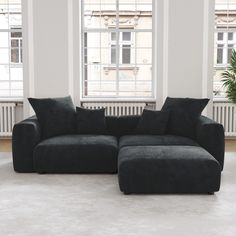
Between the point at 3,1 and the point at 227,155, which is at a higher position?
the point at 3,1

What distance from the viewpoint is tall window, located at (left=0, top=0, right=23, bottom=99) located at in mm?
8406

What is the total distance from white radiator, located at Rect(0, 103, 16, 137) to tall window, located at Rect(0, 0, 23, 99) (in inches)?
14.1

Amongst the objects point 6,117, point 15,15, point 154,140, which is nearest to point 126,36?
point 15,15

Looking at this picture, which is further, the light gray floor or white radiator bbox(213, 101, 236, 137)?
white radiator bbox(213, 101, 236, 137)

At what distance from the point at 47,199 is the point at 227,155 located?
3.21m

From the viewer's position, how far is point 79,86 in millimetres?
8047

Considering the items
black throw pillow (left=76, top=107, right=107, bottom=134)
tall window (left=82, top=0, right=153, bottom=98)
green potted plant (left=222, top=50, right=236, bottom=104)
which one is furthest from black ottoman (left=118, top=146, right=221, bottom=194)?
tall window (left=82, top=0, right=153, bottom=98)

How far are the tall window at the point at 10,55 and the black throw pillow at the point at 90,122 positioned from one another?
8.05ft

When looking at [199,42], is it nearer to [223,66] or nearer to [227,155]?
[223,66]

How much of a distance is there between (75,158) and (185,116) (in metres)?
1.58

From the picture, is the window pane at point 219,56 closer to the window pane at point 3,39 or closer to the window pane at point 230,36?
the window pane at point 230,36

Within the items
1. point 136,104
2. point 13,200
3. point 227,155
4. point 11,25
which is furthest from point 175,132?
point 11,25

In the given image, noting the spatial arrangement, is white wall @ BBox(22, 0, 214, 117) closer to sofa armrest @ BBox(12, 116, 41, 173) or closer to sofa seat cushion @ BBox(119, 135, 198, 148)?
sofa seat cushion @ BBox(119, 135, 198, 148)

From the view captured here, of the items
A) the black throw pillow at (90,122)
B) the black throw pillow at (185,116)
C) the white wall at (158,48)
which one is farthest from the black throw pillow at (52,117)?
the white wall at (158,48)
